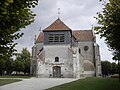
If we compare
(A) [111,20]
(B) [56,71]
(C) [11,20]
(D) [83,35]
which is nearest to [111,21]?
(A) [111,20]

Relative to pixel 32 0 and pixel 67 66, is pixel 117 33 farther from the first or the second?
pixel 67 66

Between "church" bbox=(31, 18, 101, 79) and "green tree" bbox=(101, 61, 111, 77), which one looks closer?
"church" bbox=(31, 18, 101, 79)

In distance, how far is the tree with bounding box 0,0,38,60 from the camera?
641 cm

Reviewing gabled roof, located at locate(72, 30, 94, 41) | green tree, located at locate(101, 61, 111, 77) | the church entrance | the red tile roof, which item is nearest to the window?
the church entrance

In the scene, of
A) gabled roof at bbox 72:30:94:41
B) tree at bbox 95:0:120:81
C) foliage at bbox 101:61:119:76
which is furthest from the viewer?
foliage at bbox 101:61:119:76

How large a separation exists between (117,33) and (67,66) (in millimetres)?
37192

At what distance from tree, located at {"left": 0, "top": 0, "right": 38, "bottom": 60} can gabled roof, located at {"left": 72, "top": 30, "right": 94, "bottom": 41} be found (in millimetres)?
58609

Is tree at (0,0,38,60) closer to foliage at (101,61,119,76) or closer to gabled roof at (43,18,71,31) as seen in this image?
gabled roof at (43,18,71,31)

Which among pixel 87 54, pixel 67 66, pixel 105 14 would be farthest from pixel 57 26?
pixel 105 14

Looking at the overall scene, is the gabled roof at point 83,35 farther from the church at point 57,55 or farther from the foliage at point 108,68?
the church at point 57,55

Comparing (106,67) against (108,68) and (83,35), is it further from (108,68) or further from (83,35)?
(83,35)

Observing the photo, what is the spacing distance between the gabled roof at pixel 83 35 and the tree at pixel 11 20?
5861cm

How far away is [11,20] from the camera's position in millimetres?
6922

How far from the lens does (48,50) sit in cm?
4869
